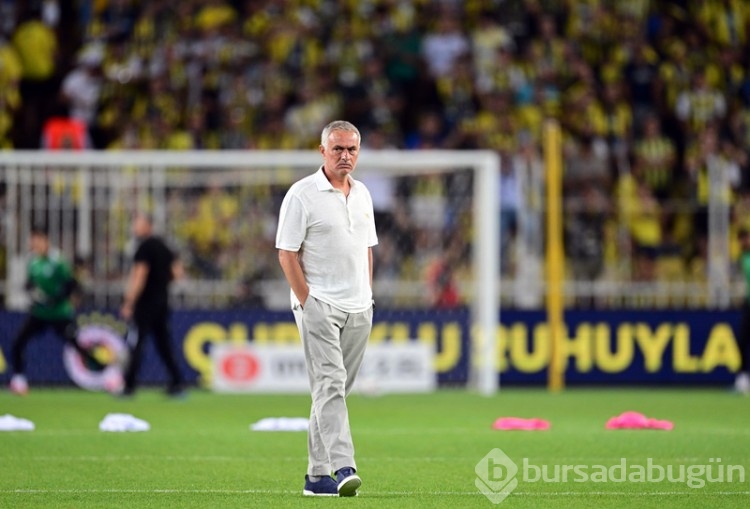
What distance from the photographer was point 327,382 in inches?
380

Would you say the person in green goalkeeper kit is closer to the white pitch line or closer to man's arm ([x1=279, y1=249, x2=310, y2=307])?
the white pitch line

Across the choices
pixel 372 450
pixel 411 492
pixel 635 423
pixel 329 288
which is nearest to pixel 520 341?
pixel 635 423

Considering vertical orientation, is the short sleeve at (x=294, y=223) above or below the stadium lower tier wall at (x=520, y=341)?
above

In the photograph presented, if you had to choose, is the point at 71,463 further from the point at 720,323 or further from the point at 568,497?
the point at 720,323

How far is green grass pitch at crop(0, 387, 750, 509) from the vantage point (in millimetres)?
9836

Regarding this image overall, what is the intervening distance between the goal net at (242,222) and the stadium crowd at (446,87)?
2.35ft

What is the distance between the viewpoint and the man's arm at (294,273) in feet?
31.8

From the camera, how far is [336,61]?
27.5 metres

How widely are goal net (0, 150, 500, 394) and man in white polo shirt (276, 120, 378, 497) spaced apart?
12.4 meters

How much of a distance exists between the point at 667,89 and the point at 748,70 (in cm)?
187

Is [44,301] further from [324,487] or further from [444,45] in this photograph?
[324,487]

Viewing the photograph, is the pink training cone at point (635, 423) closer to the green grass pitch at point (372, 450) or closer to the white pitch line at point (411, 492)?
the green grass pitch at point (372, 450)

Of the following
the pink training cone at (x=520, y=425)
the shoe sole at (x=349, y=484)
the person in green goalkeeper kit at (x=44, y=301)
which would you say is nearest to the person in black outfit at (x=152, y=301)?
the person in green goalkeeper kit at (x=44, y=301)

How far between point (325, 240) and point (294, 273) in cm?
30
